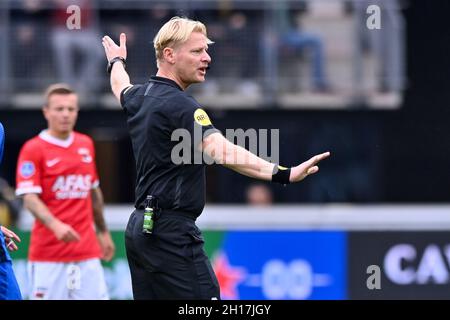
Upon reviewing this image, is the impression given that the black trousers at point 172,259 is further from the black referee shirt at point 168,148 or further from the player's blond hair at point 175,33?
the player's blond hair at point 175,33

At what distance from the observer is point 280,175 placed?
646 cm

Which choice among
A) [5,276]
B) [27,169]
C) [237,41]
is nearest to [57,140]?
[27,169]

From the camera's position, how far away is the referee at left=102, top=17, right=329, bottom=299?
6.78 m

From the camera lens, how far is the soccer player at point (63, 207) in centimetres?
955

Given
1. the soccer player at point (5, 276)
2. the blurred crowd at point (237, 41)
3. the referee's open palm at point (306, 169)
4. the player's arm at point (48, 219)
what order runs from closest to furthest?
1. the referee's open palm at point (306, 169)
2. the soccer player at point (5, 276)
3. the player's arm at point (48, 219)
4. the blurred crowd at point (237, 41)

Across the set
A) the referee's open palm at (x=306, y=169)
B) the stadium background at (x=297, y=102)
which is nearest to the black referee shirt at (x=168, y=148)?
the referee's open palm at (x=306, y=169)

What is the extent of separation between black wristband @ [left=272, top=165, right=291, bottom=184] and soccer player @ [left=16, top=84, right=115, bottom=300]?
338 cm

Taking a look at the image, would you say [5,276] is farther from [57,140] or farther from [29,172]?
[57,140]

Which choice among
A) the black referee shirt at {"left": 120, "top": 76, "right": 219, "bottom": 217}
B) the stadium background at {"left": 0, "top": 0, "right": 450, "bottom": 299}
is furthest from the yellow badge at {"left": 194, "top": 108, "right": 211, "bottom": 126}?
the stadium background at {"left": 0, "top": 0, "right": 450, "bottom": 299}

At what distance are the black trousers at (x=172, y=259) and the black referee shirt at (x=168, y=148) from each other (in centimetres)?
11

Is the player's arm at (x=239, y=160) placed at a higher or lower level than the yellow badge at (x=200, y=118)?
lower

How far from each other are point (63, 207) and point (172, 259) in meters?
2.98

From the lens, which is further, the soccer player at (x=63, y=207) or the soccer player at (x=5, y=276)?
the soccer player at (x=63, y=207)
